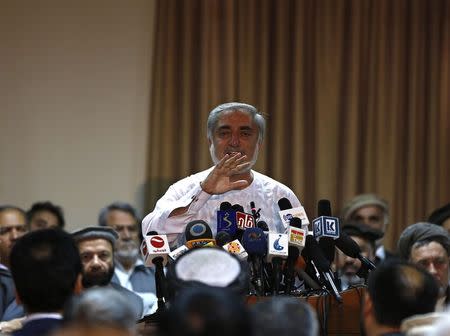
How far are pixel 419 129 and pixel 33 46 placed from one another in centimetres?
321

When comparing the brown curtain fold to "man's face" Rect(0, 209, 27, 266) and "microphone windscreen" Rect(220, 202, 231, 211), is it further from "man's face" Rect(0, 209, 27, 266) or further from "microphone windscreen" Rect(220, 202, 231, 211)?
"microphone windscreen" Rect(220, 202, 231, 211)

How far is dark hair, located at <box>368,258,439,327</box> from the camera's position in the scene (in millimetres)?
3215

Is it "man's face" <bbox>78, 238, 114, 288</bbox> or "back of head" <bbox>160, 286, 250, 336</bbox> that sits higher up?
"back of head" <bbox>160, 286, 250, 336</bbox>

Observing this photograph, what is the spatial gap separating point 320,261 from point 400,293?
1062 millimetres

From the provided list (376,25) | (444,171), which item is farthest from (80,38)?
(444,171)

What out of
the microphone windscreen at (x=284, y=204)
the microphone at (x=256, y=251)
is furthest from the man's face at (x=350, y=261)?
the microphone at (x=256, y=251)

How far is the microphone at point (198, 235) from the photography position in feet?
13.8

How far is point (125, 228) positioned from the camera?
295 inches

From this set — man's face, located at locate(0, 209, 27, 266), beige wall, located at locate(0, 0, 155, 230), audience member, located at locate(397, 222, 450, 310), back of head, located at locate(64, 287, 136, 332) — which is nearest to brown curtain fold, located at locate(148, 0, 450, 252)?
beige wall, located at locate(0, 0, 155, 230)

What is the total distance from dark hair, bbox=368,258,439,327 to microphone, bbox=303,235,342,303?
2.93 feet

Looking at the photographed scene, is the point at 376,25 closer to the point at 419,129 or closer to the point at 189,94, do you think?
the point at 419,129

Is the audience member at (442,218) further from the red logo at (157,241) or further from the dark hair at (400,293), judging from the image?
the dark hair at (400,293)

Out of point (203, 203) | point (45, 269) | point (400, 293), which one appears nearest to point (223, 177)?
point (203, 203)

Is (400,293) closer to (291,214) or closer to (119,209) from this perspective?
(291,214)
